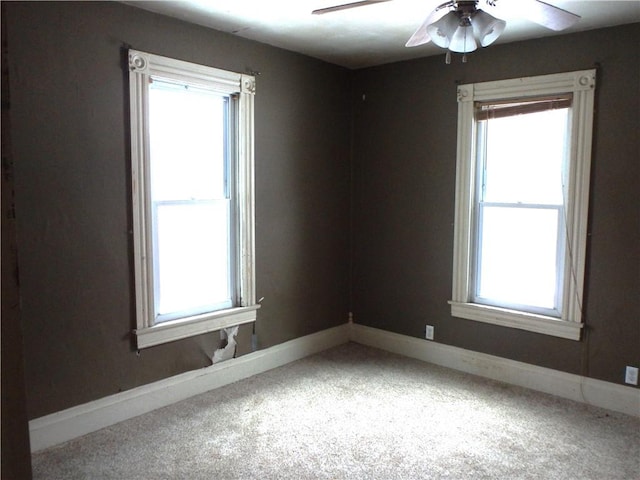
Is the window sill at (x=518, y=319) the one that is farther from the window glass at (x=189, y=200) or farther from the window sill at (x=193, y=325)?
the window glass at (x=189, y=200)

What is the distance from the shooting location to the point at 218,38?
3584mm

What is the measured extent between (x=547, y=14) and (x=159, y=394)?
303 centimetres

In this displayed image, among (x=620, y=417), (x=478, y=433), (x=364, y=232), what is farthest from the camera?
(x=364, y=232)

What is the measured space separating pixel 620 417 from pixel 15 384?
3.49 meters

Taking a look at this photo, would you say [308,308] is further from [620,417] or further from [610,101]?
[610,101]

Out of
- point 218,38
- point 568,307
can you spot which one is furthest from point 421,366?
point 218,38

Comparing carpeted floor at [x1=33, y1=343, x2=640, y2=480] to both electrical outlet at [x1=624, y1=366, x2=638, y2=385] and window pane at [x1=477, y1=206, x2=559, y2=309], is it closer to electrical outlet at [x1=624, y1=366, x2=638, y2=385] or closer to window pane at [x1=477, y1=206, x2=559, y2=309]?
electrical outlet at [x1=624, y1=366, x2=638, y2=385]

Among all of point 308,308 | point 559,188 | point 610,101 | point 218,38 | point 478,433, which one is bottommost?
point 478,433

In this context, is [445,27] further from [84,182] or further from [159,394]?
[159,394]

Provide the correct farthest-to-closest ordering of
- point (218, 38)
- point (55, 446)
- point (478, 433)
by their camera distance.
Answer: point (218, 38) → point (478, 433) → point (55, 446)

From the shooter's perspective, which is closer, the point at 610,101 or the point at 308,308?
the point at 610,101

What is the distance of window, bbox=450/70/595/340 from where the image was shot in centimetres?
351

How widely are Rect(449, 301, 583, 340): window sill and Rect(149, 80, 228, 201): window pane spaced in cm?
204

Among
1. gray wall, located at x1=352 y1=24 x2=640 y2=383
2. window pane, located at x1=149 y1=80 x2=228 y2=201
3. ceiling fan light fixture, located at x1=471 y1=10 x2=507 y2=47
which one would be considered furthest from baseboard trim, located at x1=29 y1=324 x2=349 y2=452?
ceiling fan light fixture, located at x1=471 y1=10 x2=507 y2=47
